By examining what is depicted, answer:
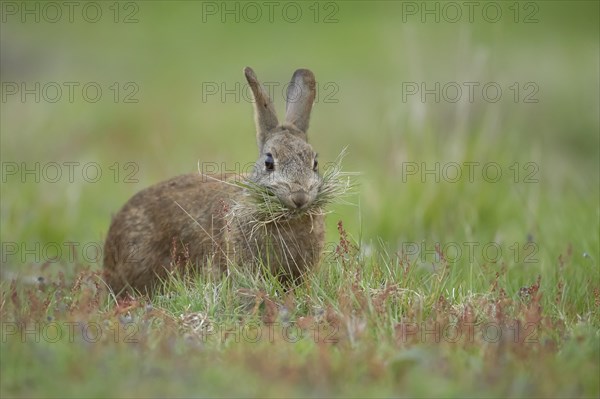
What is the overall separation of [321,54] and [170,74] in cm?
270

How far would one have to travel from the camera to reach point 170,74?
57.8 ft

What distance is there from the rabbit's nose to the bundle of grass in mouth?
0.17 metres

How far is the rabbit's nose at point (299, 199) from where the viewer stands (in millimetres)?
6055

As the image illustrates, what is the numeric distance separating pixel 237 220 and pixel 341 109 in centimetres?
899

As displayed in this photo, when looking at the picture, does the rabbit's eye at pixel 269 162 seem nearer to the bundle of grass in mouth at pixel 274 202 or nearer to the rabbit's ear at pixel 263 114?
the bundle of grass in mouth at pixel 274 202

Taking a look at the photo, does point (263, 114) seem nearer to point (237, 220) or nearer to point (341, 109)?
point (237, 220)

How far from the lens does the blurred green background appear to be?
9.43 metres

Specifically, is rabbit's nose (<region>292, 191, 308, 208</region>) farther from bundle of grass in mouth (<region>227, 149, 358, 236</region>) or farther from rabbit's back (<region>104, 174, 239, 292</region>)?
rabbit's back (<region>104, 174, 239, 292</region>)

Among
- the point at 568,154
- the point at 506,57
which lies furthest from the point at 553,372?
the point at 506,57

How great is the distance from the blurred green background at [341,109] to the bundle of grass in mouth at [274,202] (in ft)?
0.81

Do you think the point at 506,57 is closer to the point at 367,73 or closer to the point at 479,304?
the point at 367,73

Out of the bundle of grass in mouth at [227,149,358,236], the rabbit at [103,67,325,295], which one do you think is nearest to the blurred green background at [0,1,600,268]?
the bundle of grass in mouth at [227,149,358,236]

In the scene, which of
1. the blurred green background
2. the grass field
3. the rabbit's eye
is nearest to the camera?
the grass field

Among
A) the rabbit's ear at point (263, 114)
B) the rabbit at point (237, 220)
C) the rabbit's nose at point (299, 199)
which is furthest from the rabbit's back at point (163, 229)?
the rabbit's nose at point (299, 199)
